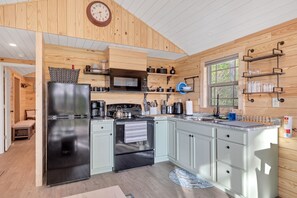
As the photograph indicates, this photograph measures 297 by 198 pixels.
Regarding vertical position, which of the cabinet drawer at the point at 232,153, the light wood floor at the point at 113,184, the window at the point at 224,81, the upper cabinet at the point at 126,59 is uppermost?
the upper cabinet at the point at 126,59

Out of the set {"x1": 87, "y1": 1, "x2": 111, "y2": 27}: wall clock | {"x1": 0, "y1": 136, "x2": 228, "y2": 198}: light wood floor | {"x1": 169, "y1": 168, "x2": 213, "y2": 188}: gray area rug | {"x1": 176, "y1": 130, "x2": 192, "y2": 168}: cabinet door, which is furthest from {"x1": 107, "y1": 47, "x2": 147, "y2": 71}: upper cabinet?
{"x1": 169, "y1": 168, "x2": 213, "y2": 188}: gray area rug

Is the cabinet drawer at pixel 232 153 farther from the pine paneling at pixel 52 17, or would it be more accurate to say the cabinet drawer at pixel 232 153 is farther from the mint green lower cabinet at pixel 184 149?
the pine paneling at pixel 52 17

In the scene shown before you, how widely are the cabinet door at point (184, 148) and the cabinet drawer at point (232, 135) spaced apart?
644 mm

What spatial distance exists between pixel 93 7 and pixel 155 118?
228 centimetres

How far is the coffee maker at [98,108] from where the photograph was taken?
10.7 ft

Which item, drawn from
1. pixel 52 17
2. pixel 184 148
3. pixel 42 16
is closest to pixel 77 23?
pixel 52 17

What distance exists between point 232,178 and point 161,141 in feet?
4.90

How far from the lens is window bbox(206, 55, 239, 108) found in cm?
298

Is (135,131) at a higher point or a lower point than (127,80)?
lower

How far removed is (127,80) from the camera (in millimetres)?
3480

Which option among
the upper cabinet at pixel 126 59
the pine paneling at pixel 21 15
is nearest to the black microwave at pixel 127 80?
the upper cabinet at pixel 126 59

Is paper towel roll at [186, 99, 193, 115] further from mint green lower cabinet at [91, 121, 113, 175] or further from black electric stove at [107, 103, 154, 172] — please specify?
mint green lower cabinet at [91, 121, 113, 175]

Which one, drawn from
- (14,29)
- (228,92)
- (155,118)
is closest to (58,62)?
(14,29)

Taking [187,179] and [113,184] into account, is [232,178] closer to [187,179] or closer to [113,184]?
[187,179]
